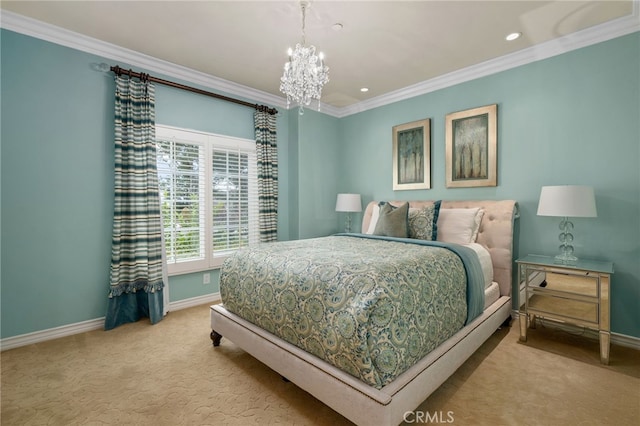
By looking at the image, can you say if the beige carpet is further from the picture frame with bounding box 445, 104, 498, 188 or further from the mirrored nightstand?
the picture frame with bounding box 445, 104, 498, 188

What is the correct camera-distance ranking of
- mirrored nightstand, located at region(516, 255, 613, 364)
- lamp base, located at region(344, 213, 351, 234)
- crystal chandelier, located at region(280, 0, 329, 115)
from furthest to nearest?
1. lamp base, located at region(344, 213, 351, 234)
2. crystal chandelier, located at region(280, 0, 329, 115)
3. mirrored nightstand, located at region(516, 255, 613, 364)

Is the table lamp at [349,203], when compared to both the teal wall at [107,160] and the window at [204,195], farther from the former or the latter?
the teal wall at [107,160]

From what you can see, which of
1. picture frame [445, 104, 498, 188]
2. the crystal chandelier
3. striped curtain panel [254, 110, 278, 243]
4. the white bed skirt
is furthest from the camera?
striped curtain panel [254, 110, 278, 243]

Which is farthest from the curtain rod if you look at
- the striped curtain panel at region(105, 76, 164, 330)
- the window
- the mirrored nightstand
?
the mirrored nightstand

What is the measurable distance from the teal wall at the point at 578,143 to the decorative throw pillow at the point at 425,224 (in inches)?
26.8

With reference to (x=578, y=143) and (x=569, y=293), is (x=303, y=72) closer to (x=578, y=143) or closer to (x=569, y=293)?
(x=578, y=143)

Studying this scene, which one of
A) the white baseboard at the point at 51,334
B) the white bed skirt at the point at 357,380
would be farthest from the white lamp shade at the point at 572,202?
the white baseboard at the point at 51,334

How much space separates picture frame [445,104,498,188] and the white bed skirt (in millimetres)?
1698

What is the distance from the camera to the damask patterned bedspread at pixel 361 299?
55.7 inches

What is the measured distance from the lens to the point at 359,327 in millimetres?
1388

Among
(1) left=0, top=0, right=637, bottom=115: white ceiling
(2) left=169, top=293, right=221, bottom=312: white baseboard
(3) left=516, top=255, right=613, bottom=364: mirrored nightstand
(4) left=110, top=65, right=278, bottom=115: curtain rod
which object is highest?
(1) left=0, top=0, right=637, bottom=115: white ceiling

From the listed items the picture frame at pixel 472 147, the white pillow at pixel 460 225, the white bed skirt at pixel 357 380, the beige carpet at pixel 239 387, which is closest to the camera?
the white bed skirt at pixel 357 380

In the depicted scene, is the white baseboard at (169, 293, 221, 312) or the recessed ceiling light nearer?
the recessed ceiling light

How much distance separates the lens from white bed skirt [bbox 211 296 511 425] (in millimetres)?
1358
